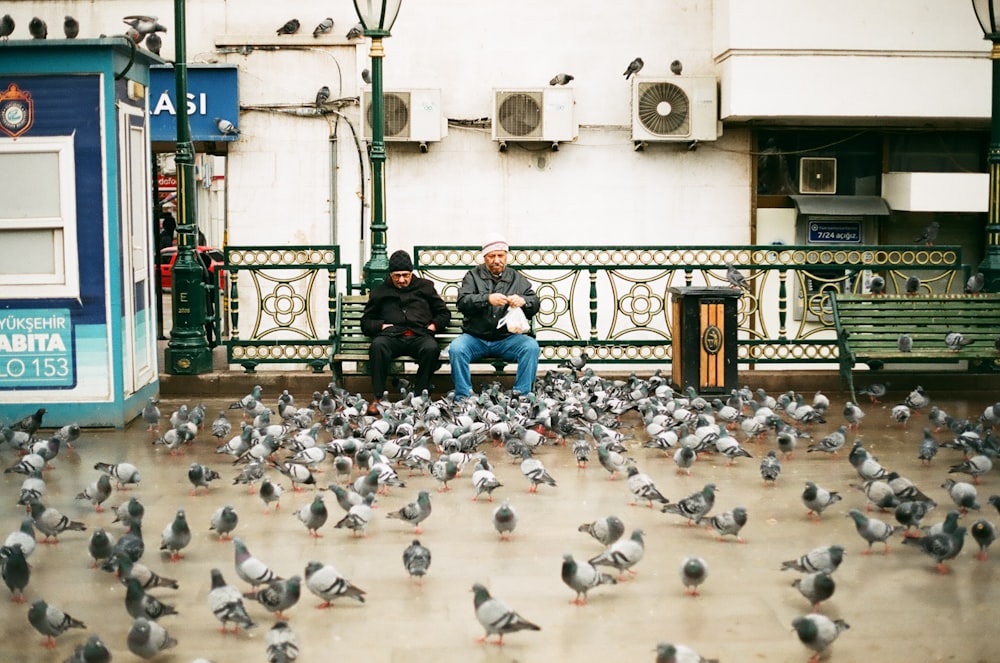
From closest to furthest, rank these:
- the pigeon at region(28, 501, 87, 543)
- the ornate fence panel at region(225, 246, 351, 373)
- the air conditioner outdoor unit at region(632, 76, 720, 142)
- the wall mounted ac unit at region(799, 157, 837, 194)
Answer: the pigeon at region(28, 501, 87, 543) → the ornate fence panel at region(225, 246, 351, 373) → the air conditioner outdoor unit at region(632, 76, 720, 142) → the wall mounted ac unit at region(799, 157, 837, 194)

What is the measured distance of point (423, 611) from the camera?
6320mm

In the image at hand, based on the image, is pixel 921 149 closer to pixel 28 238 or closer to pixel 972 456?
pixel 972 456

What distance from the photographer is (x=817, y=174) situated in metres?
18.2

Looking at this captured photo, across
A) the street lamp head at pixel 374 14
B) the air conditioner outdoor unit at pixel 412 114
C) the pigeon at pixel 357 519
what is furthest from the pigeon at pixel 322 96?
the pigeon at pixel 357 519

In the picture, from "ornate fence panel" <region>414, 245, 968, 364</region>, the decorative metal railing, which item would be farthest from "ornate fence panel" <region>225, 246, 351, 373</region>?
"ornate fence panel" <region>414, 245, 968, 364</region>

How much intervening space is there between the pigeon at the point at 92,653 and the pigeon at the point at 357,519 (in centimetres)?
234

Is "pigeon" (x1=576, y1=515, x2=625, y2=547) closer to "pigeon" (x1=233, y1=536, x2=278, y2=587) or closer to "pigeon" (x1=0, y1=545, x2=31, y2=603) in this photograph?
"pigeon" (x1=233, y1=536, x2=278, y2=587)

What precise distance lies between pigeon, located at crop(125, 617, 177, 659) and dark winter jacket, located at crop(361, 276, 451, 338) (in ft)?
21.7

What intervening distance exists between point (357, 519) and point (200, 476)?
65.0 inches

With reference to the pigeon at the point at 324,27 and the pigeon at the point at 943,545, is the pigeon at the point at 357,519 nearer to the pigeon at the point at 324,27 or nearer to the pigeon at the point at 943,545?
the pigeon at the point at 943,545

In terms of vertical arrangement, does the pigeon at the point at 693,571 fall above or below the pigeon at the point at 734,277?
below

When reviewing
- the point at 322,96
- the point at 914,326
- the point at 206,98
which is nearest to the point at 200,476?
the point at 914,326

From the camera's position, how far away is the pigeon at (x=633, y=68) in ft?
57.0

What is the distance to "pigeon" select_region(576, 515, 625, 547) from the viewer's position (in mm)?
7262
